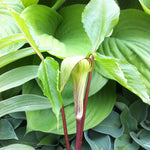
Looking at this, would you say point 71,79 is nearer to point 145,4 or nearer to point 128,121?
point 128,121

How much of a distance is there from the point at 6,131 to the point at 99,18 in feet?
1.29

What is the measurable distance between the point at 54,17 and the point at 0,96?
1.02ft

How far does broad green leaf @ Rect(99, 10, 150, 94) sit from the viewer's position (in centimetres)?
55

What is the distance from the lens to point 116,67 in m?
0.32

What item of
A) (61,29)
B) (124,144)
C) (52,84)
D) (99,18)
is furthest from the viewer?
(61,29)

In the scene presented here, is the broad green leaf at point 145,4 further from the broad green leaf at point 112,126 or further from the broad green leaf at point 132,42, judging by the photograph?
the broad green leaf at point 112,126

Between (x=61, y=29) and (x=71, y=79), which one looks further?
(x=61, y=29)

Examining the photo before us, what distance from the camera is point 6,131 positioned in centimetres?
57

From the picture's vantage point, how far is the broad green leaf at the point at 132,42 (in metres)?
0.55

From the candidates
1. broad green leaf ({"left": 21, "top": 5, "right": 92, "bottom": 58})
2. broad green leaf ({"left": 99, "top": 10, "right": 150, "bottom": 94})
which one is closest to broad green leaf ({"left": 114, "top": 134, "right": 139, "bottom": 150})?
broad green leaf ({"left": 99, "top": 10, "right": 150, "bottom": 94})

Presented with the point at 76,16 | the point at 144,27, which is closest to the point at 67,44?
the point at 76,16

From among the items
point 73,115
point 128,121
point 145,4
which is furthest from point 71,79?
point 145,4

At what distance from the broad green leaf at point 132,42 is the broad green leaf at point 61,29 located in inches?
3.2

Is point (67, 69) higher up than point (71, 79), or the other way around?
point (67, 69)
